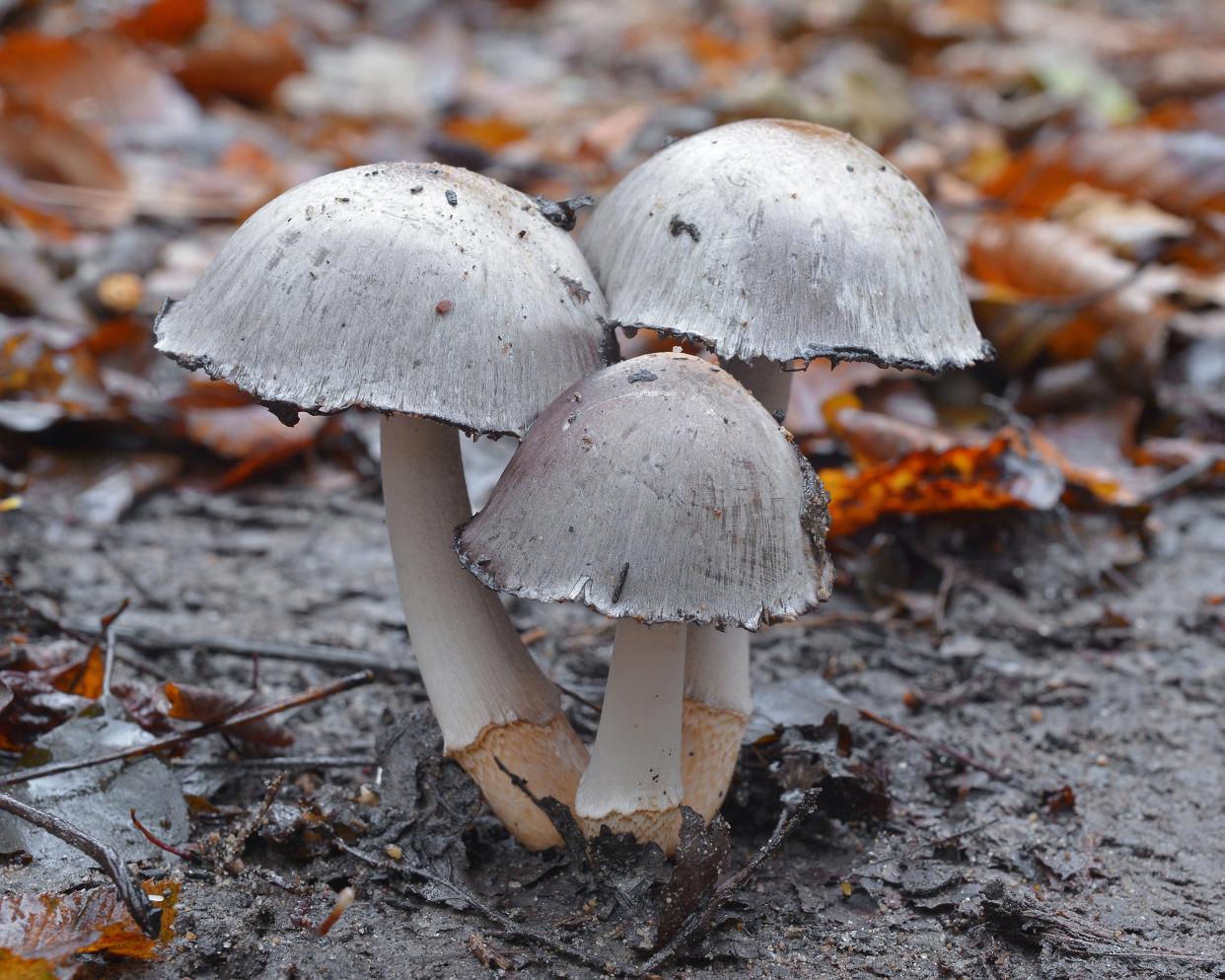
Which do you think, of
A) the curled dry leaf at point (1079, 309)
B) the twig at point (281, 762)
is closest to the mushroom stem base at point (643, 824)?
the twig at point (281, 762)

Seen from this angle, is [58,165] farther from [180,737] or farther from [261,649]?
[180,737]

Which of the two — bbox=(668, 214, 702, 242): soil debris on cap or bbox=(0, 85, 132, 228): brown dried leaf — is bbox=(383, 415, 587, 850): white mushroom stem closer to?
bbox=(668, 214, 702, 242): soil debris on cap

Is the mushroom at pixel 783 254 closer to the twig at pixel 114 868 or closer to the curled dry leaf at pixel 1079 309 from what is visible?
the twig at pixel 114 868

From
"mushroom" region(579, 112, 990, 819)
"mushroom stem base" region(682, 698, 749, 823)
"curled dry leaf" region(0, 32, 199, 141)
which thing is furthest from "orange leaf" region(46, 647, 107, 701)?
"curled dry leaf" region(0, 32, 199, 141)

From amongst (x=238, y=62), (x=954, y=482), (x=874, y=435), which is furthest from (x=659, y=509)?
(x=238, y=62)

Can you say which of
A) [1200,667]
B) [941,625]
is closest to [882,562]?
[941,625]

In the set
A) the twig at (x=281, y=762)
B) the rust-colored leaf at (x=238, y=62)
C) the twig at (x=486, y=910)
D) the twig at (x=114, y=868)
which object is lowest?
the twig at (x=486, y=910)
